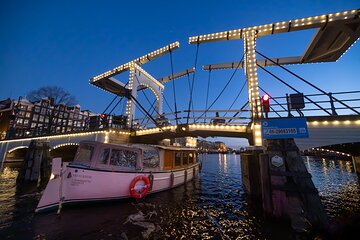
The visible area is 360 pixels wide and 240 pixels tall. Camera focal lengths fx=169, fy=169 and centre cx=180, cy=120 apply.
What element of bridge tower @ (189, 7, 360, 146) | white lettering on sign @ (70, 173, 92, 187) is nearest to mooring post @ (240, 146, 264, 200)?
bridge tower @ (189, 7, 360, 146)

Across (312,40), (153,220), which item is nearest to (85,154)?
(153,220)

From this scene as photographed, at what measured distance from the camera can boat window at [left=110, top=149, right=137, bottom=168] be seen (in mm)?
8878

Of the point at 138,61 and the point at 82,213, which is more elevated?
the point at 138,61

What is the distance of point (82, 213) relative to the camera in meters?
7.48

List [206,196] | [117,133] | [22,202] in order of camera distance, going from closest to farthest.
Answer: [22,202]
[206,196]
[117,133]

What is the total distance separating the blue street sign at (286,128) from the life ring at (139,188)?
266 inches

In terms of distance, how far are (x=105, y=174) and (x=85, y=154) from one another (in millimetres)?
1619

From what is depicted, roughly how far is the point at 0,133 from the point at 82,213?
2420 inches

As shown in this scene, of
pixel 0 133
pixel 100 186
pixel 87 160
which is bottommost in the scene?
pixel 100 186

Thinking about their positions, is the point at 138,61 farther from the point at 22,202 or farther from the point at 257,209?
the point at 257,209

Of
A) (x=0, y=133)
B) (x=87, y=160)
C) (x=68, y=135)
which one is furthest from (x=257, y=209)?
(x=0, y=133)

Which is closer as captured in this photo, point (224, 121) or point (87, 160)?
point (87, 160)

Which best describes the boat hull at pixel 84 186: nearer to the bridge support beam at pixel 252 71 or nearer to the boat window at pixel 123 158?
the boat window at pixel 123 158

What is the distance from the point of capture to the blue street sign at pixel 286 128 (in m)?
6.89
